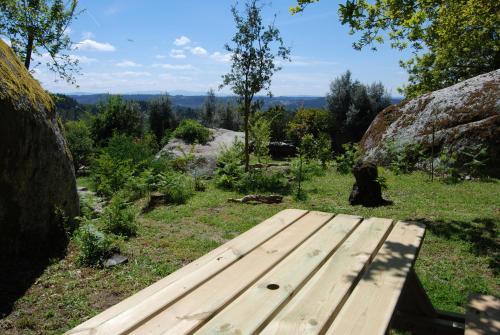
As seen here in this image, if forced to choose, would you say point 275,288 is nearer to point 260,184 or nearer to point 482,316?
point 482,316

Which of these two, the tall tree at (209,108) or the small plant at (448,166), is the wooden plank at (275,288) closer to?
the small plant at (448,166)

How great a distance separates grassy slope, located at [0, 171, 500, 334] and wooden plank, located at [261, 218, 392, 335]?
1.89m

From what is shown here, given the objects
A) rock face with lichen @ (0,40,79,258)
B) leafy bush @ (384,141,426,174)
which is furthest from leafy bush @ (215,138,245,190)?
rock face with lichen @ (0,40,79,258)

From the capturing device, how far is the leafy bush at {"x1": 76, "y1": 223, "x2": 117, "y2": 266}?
4918 millimetres

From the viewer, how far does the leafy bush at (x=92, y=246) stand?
4.92m

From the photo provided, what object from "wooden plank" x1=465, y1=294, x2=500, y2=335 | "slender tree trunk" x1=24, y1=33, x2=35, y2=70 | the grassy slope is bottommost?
the grassy slope

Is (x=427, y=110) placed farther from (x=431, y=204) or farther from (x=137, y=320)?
(x=137, y=320)

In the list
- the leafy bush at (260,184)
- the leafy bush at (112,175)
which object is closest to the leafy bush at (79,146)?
the leafy bush at (112,175)

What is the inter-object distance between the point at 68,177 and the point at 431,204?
240 inches

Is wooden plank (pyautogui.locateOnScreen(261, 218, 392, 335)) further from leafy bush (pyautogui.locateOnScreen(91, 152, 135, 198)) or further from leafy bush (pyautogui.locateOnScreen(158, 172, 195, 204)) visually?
leafy bush (pyautogui.locateOnScreen(91, 152, 135, 198))

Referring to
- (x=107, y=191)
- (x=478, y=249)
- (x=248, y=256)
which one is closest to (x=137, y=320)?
(x=248, y=256)

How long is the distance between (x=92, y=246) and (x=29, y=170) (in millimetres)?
1117

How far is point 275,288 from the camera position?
6.38ft

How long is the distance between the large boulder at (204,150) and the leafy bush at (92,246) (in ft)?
21.4
